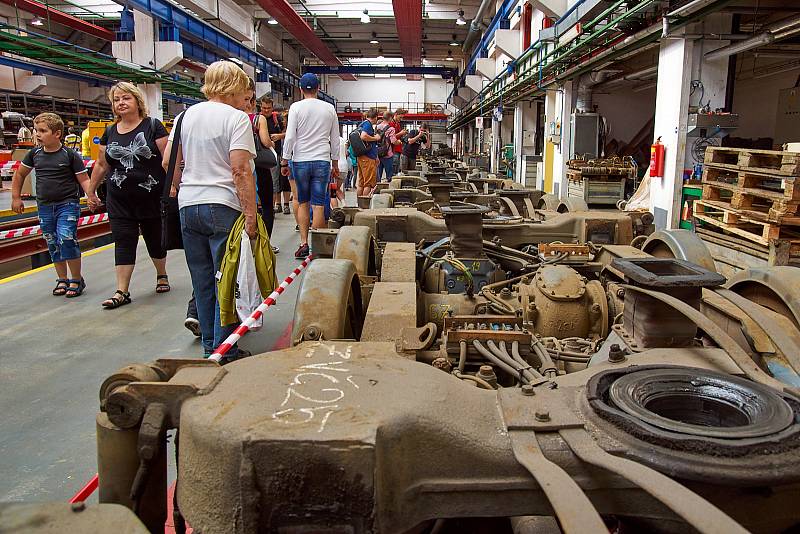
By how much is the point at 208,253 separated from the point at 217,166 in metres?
0.57

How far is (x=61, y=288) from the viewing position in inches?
238

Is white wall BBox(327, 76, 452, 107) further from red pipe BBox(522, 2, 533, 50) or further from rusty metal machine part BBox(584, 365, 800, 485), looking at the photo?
rusty metal machine part BBox(584, 365, 800, 485)

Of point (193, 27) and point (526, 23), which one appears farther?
point (526, 23)

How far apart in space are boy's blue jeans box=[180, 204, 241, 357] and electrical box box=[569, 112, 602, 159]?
10.3 m

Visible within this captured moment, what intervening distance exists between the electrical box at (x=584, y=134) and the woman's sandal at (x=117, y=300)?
383 inches

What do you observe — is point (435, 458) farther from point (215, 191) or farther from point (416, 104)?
point (416, 104)

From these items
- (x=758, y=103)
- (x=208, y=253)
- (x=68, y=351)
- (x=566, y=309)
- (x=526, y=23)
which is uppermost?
(x=526, y=23)

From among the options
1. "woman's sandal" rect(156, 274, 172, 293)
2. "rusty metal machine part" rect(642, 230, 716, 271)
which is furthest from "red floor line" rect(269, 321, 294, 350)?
"rusty metal machine part" rect(642, 230, 716, 271)

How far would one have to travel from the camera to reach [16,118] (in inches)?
727

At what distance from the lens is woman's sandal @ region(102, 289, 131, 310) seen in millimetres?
5547

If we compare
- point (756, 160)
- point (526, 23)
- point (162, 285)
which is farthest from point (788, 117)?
point (162, 285)

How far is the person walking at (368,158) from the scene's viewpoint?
10438mm

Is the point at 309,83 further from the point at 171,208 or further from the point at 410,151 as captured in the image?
the point at 410,151

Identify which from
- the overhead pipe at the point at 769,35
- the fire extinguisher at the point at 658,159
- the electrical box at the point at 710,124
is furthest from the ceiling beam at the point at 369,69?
the overhead pipe at the point at 769,35
